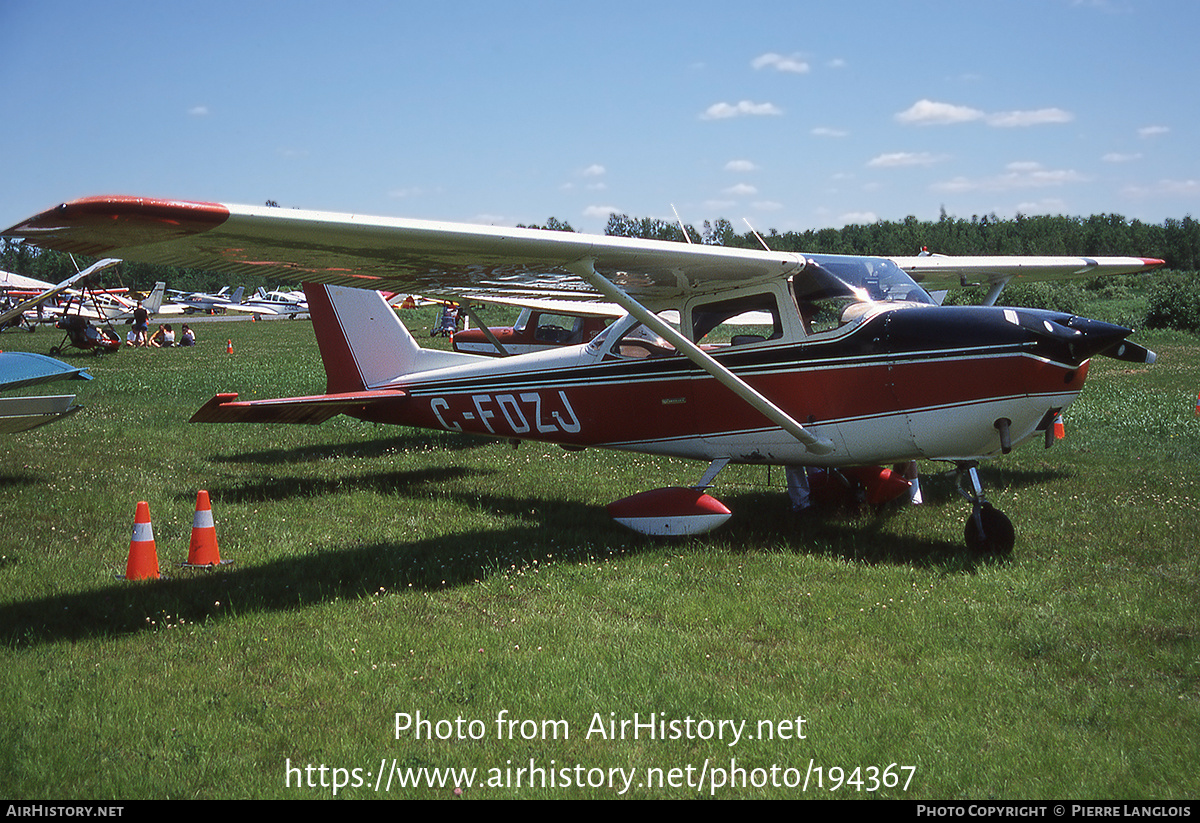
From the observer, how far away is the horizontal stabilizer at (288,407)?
27.6 feet

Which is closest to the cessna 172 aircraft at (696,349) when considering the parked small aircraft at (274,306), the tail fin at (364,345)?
the tail fin at (364,345)

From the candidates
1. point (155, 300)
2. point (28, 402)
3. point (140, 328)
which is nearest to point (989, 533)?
point (28, 402)

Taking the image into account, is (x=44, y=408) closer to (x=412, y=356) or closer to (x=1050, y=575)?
(x=412, y=356)

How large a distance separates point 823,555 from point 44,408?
699cm

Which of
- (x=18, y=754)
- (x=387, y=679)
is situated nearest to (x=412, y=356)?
(x=387, y=679)

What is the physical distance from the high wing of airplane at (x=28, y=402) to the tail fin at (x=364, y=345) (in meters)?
2.59

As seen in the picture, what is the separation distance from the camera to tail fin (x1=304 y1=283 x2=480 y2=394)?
1016 centimetres

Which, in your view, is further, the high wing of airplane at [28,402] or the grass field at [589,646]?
the high wing of airplane at [28,402]

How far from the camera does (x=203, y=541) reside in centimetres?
635

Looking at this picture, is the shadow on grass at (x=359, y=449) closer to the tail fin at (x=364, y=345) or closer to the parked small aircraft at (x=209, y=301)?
the tail fin at (x=364, y=345)

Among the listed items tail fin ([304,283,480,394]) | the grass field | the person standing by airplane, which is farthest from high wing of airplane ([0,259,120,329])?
the person standing by airplane

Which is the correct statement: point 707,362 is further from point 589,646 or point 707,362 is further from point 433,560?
point 589,646

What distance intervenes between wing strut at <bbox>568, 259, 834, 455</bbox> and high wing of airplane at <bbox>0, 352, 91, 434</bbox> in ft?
16.5

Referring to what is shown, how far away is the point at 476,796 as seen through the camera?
3350mm
